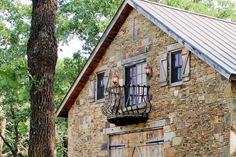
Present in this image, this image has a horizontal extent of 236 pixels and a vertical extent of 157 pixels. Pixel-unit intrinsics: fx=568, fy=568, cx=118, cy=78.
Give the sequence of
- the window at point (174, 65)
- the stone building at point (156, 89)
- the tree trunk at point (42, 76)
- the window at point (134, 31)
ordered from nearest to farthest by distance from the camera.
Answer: the tree trunk at point (42, 76)
the stone building at point (156, 89)
the window at point (174, 65)
the window at point (134, 31)

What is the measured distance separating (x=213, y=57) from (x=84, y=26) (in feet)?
47.3

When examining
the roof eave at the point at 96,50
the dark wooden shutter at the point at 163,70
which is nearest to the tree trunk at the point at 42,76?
the dark wooden shutter at the point at 163,70

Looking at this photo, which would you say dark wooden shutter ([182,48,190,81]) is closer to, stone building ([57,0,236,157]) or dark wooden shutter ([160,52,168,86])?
stone building ([57,0,236,157])

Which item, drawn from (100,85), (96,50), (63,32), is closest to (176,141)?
(100,85)

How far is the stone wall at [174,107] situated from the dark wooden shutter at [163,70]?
0.18 meters

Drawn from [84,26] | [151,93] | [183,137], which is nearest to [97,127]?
[151,93]

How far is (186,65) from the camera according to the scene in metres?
16.2

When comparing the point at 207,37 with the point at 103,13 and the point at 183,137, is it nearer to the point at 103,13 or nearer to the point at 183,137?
the point at 183,137

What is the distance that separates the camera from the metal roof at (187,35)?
1524 cm

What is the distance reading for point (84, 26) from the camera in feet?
94.0

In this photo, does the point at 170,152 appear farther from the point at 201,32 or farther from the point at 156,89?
the point at 201,32

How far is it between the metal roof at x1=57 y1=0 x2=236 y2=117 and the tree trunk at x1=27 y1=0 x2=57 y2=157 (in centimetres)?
647

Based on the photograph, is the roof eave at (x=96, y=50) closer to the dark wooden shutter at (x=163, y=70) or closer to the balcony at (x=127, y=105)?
the balcony at (x=127, y=105)

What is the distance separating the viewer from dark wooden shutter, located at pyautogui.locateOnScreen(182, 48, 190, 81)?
16172mm
